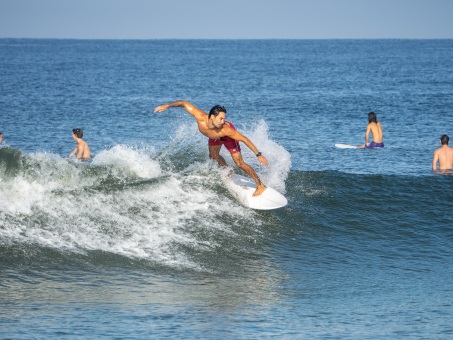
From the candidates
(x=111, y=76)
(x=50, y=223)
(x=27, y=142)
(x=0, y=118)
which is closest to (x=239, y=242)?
(x=50, y=223)

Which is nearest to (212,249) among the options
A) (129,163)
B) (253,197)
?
(253,197)

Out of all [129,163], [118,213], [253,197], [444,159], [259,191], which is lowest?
[118,213]

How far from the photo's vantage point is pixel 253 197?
12766 mm

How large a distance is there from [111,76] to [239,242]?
51358 millimetres

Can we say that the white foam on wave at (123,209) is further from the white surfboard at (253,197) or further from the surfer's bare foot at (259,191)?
the surfer's bare foot at (259,191)

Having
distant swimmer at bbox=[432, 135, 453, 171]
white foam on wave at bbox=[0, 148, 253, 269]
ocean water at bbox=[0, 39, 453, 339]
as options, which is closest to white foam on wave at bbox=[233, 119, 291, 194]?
ocean water at bbox=[0, 39, 453, 339]

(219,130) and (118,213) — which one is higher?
(219,130)

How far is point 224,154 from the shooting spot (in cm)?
1585

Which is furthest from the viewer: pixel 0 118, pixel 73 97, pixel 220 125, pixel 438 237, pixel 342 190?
pixel 73 97

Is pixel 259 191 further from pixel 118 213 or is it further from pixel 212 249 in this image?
pixel 118 213

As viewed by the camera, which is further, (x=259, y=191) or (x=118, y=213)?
(x=259, y=191)

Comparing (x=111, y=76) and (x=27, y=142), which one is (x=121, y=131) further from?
A: (x=111, y=76)

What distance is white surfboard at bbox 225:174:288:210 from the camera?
1270 centimetres

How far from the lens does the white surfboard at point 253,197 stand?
12.7 metres
